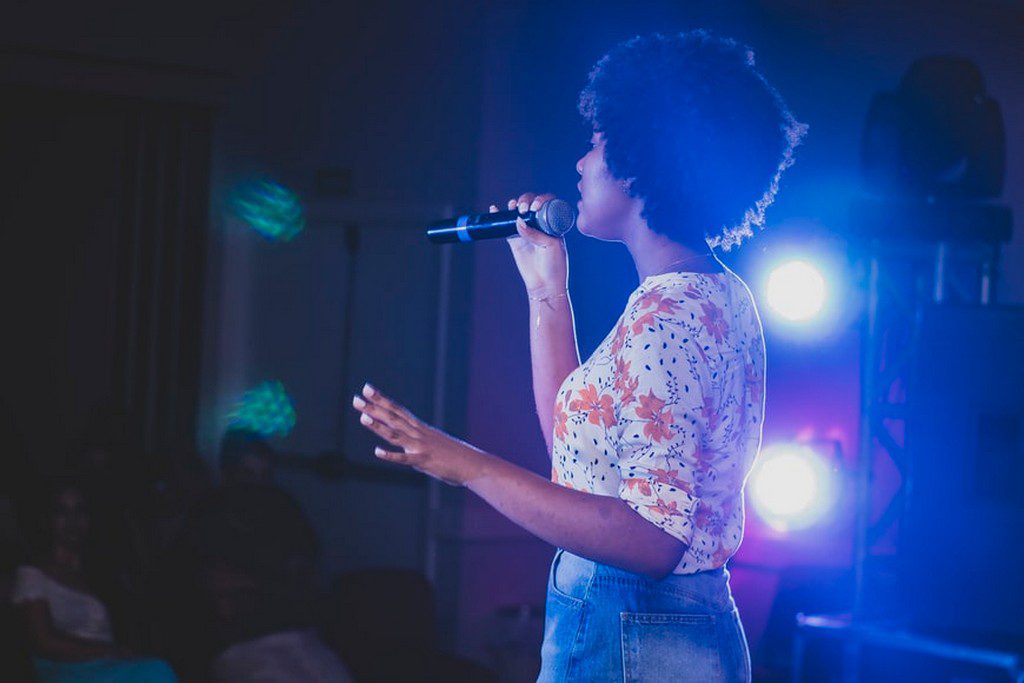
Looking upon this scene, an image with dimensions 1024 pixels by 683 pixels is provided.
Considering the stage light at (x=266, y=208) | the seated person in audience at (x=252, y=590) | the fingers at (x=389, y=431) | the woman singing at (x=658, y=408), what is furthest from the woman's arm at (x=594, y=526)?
the stage light at (x=266, y=208)

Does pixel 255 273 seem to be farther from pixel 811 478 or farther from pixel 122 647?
pixel 811 478

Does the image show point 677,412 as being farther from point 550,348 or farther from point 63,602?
point 63,602

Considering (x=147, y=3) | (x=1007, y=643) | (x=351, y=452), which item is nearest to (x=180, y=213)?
(x=147, y=3)

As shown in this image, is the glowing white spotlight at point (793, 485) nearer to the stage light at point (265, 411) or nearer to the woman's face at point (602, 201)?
the stage light at point (265, 411)

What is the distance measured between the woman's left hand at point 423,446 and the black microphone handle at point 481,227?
1.58 feet

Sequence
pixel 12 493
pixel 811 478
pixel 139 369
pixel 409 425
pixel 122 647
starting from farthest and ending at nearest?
pixel 139 369 < pixel 12 493 < pixel 811 478 < pixel 122 647 < pixel 409 425

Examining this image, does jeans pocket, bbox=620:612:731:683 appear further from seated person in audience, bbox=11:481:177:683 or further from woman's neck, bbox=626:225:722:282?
seated person in audience, bbox=11:481:177:683

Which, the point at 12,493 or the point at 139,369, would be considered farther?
the point at 139,369

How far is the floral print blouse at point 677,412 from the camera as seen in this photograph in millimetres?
1234

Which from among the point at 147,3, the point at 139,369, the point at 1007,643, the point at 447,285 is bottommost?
the point at 1007,643

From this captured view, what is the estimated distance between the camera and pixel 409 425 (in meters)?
1.26

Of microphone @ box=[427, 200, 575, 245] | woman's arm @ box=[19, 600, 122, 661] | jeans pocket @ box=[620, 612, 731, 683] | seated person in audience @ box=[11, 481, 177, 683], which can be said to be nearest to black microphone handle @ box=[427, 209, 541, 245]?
microphone @ box=[427, 200, 575, 245]

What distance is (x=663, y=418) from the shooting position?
4.04 ft

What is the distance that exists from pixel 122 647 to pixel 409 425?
300 centimetres
